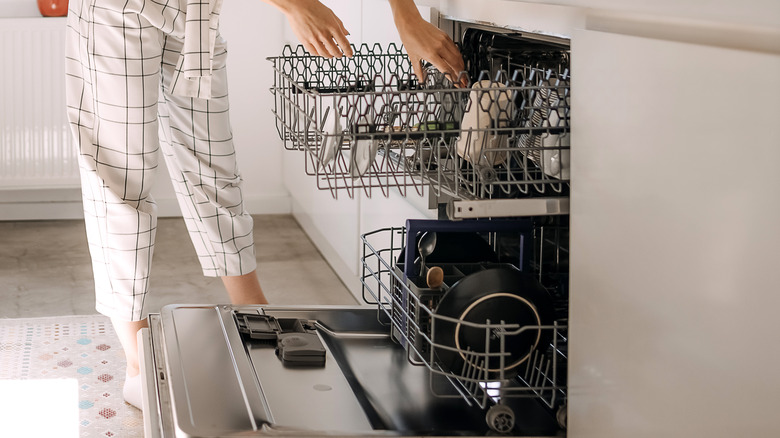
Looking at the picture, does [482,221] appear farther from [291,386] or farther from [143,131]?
[143,131]

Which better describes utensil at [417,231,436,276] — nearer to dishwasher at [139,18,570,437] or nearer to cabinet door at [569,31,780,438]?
dishwasher at [139,18,570,437]

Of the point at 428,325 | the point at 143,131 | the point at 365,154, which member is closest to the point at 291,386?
the point at 428,325

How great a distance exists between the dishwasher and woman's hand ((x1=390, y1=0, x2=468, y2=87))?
0.05 m

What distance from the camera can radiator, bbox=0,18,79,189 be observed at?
11.1 feet

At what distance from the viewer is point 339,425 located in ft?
3.06

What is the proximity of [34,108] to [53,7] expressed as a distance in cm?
39

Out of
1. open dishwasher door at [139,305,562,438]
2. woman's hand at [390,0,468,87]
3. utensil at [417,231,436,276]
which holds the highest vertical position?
woman's hand at [390,0,468,87]

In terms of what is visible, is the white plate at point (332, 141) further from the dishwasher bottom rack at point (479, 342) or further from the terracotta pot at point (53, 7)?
the terracotta pot at point (53, 7)

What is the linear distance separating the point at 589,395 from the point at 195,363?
46 cm

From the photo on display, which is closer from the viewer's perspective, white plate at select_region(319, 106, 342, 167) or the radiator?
white plate at select_region(319, 106, 342, 167)

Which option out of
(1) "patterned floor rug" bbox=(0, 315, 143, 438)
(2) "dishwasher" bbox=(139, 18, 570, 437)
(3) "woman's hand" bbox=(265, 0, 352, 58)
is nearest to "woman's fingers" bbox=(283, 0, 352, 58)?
(3) "woman's hand" bbox=(265, 0, 352, 58)

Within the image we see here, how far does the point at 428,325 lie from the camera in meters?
1.02

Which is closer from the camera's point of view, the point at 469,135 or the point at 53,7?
the point at 469,135

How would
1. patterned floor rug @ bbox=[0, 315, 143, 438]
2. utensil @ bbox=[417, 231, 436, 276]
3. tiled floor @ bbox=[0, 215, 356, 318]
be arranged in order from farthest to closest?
1. tiled floor @ bbox=[0, 215, 356, 318]
2. patterned floor rug @ bbox=[0, 315, 143, 438]
3. utensil @ bbox=[417, 231, 436, 276]
